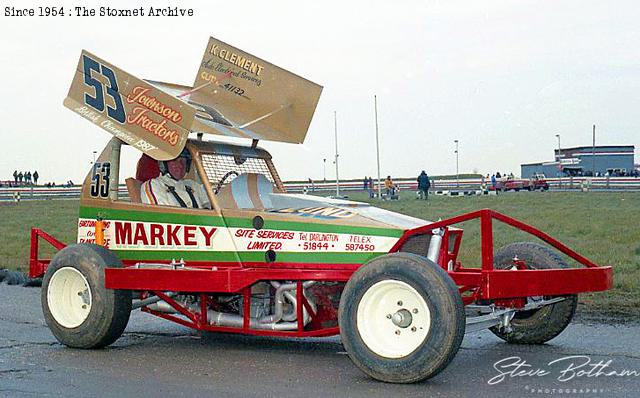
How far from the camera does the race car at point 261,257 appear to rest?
273 inches

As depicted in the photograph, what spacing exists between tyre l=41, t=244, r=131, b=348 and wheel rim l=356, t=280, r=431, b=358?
2522 millimetres

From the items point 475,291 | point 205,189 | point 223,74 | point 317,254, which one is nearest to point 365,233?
point 317,254

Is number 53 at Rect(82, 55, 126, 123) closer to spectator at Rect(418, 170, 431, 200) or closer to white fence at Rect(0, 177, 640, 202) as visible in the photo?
spectator at Rect(418, 170, 431, 200)

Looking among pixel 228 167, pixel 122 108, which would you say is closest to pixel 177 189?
pixel 228 167

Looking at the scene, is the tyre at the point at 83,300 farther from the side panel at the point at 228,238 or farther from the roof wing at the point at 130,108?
the roof wing at the point at 130,108

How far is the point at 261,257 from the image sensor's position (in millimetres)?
8148

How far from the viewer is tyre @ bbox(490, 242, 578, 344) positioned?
8.39 meters

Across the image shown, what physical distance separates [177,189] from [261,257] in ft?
4.15

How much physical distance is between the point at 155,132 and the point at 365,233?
2202mm

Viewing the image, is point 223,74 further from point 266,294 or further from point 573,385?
point 573,385

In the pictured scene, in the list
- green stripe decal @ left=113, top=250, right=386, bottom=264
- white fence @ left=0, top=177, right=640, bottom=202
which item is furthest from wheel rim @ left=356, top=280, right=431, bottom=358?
white fence @ left=0, top=177, right=640, bottom=202

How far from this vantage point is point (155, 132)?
28.1 feet

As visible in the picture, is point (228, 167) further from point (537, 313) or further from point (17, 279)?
point (17, 279)

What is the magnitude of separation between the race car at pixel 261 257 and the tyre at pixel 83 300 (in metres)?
Answer: 0.01
